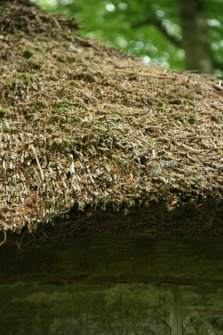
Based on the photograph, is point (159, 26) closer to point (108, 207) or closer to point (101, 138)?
point (101, 138)

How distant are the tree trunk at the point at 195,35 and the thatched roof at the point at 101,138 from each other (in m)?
2.04

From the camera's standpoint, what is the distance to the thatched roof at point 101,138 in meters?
1.79

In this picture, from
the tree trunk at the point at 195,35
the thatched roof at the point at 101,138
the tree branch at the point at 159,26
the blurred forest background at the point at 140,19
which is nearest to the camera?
the thatched roof at the point at 101,138

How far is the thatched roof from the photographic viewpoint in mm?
1795

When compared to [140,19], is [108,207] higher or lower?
lower

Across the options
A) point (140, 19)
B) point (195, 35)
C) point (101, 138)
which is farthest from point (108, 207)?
point (140, 19)

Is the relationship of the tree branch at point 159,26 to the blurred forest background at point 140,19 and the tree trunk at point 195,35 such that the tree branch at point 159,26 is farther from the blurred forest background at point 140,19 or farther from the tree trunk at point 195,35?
the tree trunk at point 195,35

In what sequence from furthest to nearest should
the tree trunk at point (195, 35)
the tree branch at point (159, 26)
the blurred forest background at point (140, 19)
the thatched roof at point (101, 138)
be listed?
the tree branch at point (159, 26) < the blurred forest background at point (140, 19) < the tree trunk at point (195, 35) < the thatched roof at point (101, 138)

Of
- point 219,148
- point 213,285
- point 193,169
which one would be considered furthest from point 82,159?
point 213,285

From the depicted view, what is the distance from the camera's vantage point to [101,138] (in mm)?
2066

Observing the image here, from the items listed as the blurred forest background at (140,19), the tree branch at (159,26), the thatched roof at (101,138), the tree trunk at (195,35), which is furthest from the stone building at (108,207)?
the tree branch at (159,26)

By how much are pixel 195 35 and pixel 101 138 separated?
3.40 metres

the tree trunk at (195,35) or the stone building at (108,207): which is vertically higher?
the tree trunk at (195,35)

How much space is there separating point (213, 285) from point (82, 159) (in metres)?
0.78
